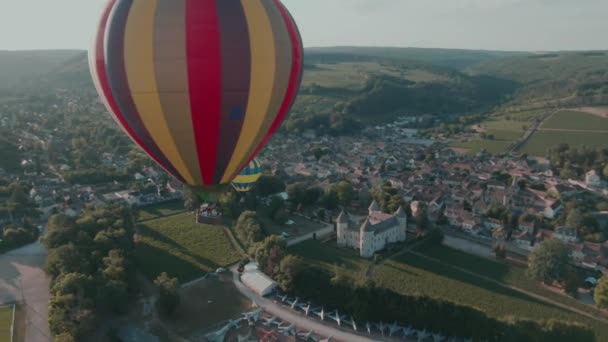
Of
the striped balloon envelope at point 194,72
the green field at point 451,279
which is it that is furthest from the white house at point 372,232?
the striped balloon envelope at point 194,72

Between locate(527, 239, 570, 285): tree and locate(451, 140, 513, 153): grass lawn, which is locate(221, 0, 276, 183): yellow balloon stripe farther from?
locate(451, 140, 513, 153): grass lawn

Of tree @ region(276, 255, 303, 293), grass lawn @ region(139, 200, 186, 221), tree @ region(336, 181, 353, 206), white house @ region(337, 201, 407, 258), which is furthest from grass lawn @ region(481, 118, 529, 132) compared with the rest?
tree @ region(276, 255, 303, 293)

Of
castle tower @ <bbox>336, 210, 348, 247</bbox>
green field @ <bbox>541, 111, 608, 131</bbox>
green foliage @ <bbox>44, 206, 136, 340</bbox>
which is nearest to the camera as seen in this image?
green foliage @ <bbox>44, 206, 136, 340</bbox>

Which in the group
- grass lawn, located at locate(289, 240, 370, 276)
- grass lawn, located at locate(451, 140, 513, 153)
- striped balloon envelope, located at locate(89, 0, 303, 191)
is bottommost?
grass lawn, located at locate(451, 140, 513, 153)

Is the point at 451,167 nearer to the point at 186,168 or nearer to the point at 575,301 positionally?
the point at 575,301

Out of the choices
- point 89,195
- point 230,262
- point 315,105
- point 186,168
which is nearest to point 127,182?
point 89,195

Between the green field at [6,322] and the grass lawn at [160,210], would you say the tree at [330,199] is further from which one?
the green field at [6,322]

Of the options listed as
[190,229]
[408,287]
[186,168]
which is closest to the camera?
[186,168]

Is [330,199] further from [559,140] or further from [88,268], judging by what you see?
[559,140]
